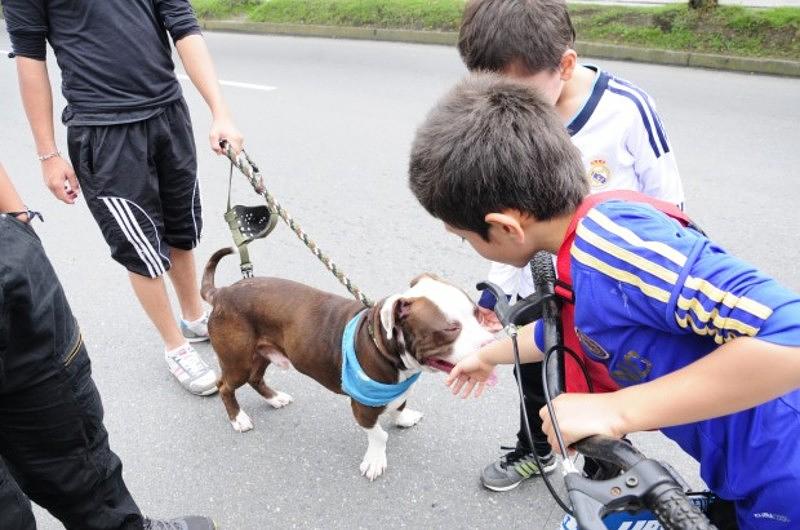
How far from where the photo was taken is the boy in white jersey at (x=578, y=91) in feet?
6.31

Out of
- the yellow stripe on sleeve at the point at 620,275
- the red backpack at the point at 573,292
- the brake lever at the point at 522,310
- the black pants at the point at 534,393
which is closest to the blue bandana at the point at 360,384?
the black pants at the point at 534,393

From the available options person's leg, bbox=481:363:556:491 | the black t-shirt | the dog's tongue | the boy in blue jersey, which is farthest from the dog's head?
the black t-shirt

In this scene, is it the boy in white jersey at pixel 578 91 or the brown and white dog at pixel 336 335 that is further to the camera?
the brown and white dog at pixel 336 335

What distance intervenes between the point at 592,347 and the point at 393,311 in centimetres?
104

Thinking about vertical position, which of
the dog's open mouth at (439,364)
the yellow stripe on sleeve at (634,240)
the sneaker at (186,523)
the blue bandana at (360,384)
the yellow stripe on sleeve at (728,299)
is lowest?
the sneaker at (186,523)

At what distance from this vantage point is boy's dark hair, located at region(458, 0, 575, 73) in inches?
75.3

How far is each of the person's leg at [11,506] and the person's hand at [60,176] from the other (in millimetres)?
1564

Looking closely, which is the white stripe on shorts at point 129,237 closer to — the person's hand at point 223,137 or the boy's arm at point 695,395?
the person's hand at point 223,137

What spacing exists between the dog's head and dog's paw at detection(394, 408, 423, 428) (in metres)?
0.62

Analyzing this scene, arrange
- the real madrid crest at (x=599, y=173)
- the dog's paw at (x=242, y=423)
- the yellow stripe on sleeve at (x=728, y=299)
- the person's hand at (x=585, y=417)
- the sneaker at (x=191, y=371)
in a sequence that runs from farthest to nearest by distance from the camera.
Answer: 1. the sneaker at (x=191, y=371)
2. the dog's paw at (x=242, y=423)
3. the real madrid crest at (x=599, y=173)
4. the person's hand at (x=585, y=417)
5. the yellow stripe on sleeve at (x=728, y=299)

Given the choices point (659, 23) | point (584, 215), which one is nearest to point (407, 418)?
point (584, 215)

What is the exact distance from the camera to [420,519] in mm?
2525

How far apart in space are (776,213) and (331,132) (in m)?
4.16

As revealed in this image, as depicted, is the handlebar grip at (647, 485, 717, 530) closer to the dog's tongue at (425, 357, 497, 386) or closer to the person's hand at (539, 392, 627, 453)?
the person's hand at (539, 392, 627, 453)
